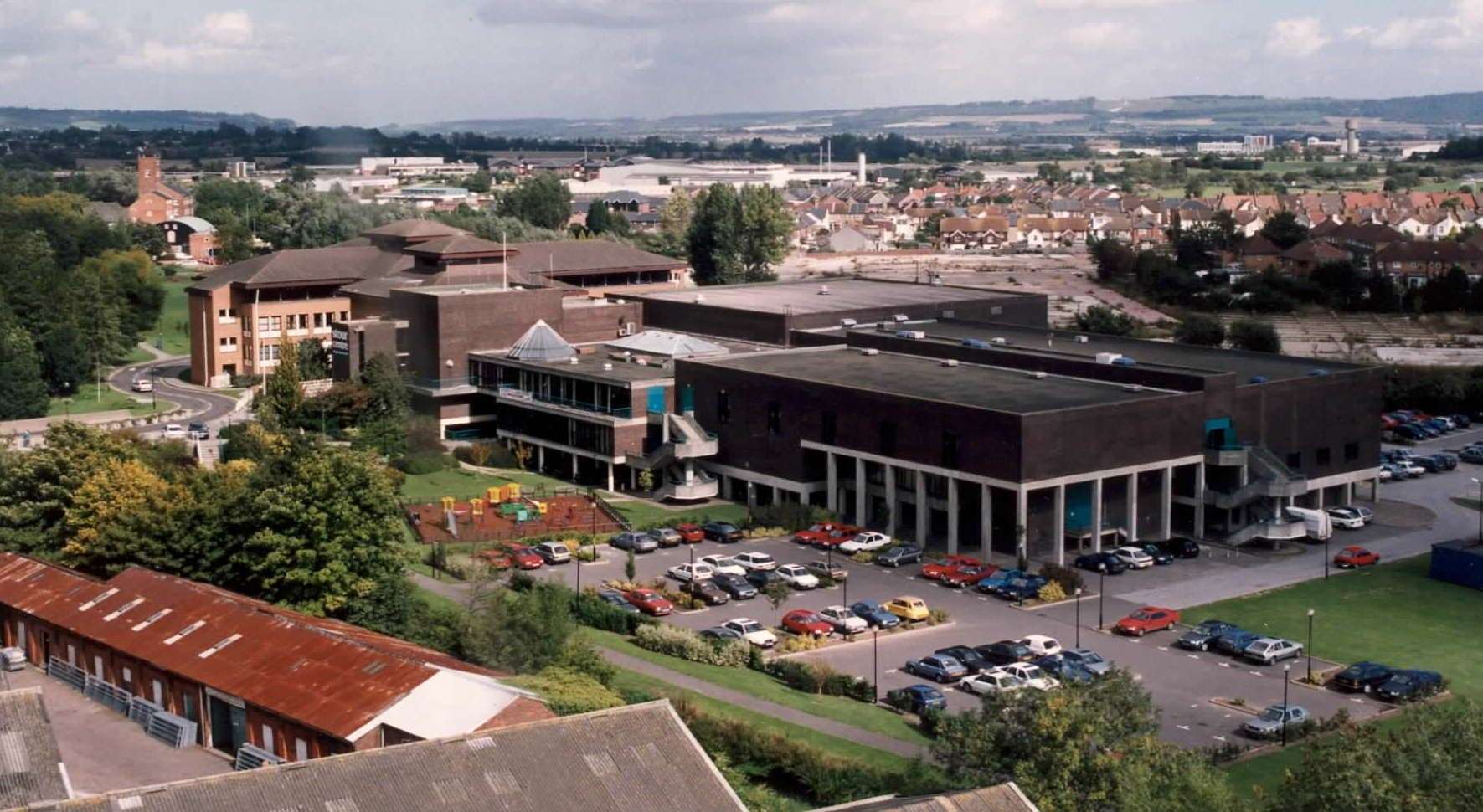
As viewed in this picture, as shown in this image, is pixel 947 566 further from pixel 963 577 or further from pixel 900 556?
pixel 900 556

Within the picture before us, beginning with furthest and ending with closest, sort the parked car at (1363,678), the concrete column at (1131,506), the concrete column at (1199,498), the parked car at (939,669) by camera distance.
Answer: the concrete column at (1199,498)
the concrete column at (1131,506)
the parked car at (939,669)
the parked car at (1363,678)

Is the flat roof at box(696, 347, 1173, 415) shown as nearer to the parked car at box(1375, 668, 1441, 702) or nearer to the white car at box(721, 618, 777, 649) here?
the white car at box(721, 618, 777, 649)

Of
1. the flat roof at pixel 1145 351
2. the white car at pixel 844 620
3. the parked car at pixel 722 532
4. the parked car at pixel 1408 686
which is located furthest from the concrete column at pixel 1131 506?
the parked car at pixel 1408 686

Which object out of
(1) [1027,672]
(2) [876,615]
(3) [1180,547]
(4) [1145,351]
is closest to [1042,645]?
(1) [1027,672]

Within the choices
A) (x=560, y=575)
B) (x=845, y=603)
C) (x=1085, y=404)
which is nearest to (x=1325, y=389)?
(x=1085, y=404)

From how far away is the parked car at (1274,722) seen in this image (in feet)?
98.2

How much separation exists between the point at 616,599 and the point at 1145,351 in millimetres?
21953

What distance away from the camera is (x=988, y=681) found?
32219mm

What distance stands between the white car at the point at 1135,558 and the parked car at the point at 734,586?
860cm

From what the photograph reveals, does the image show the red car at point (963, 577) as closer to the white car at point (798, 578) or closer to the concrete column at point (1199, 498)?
the white car at point (798, 578)

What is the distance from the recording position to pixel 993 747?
23.1 metres

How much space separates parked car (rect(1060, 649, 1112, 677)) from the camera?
1299 inches

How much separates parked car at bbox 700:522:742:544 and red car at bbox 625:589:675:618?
613cm

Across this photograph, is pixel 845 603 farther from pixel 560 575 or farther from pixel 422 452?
pixel 422 452
